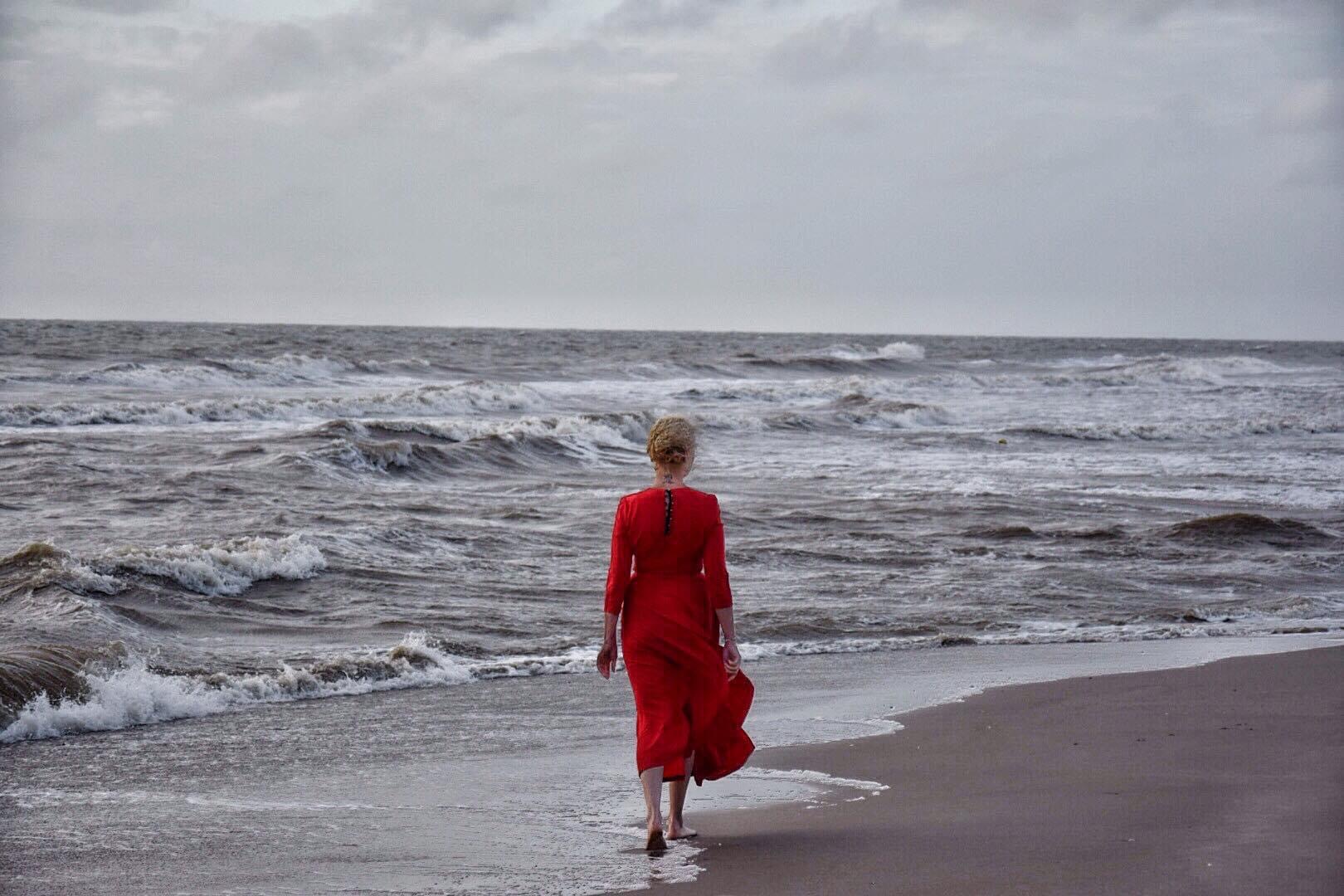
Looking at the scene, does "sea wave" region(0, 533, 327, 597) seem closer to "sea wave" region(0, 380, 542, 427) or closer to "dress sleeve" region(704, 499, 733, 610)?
"dress sleeve" region(704, 499, 733, 610)

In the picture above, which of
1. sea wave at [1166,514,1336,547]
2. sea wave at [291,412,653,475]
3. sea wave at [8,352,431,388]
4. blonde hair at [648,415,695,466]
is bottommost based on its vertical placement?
sea wave at [1166,514,1336,547]

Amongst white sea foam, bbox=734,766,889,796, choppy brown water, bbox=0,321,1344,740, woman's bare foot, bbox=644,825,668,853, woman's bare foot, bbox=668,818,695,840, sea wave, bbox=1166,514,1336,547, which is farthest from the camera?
sea wave, bbox=1166,514,1336,547

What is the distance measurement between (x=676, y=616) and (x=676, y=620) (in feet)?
0.05

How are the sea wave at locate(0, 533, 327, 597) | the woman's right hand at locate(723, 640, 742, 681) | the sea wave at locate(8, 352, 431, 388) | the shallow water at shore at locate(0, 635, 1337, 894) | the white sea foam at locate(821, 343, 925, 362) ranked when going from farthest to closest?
the white sea foam at locate(821, 343, 925, 362)
the sea wave at locate(8, 352, 431, 388)
the sea wave at locate(0, 533, 327, 597)
the woman's right hand at locate(723, 640, 742, 681)
the shallow water at shore at locate(0, 635, 1337, 894)

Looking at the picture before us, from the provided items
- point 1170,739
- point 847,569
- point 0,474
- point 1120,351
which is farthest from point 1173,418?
point 1120,351

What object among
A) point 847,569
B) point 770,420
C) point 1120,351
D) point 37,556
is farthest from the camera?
point 1120,351

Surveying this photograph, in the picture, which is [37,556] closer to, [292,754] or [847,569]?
[292,754]

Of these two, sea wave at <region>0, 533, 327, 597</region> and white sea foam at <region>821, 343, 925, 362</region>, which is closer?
sea wave at <region>0, 533, 327, 597</region>

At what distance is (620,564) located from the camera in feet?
14.9

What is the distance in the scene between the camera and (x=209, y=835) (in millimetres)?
4480

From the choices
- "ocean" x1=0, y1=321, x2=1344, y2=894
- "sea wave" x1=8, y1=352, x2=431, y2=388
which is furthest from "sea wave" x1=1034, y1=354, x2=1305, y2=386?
"sea wave" x1=8, y1=352, x2=431, y2=388

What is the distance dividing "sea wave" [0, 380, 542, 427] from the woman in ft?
71.5

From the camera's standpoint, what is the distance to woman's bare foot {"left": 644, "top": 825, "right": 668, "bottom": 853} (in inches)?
168

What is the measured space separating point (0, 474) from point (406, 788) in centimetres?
1157
